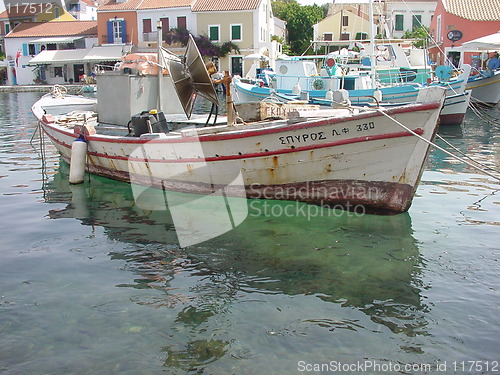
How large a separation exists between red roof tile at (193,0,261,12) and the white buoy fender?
35.7 metres

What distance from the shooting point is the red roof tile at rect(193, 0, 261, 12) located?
43.4 metres

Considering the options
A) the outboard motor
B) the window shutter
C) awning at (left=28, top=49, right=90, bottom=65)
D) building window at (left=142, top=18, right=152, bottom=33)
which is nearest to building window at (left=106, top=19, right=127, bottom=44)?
the window shutter

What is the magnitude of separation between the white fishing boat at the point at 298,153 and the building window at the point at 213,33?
36.7 metres

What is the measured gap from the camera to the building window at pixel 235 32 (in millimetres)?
44375

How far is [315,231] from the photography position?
739 cm

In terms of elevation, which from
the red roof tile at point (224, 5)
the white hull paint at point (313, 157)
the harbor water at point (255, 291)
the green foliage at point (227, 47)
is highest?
the red roof tile at point (224, 5)

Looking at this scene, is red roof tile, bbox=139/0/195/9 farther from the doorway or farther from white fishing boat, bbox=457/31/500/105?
white fishing boat, bbox=457/31/500/105

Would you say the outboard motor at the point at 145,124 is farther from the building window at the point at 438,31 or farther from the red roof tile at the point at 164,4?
the red roof tile at the point at 164,4

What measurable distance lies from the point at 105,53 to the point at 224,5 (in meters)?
11.3

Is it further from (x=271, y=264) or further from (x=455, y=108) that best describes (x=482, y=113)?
(x=271, y=264)

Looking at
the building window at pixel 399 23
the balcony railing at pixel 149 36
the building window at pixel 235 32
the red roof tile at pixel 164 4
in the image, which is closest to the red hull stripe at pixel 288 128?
the building window at pixel 235 32

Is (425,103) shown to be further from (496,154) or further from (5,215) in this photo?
(496,154)

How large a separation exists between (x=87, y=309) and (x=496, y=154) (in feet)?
39.3

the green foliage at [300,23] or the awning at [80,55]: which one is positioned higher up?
the green foliage at [300,23]
